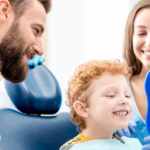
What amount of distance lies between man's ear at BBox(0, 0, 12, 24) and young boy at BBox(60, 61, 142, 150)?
344 mm

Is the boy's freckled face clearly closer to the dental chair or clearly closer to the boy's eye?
the dental chair

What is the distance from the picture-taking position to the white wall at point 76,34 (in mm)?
2553

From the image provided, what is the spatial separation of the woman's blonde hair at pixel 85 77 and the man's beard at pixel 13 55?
0.21 metres

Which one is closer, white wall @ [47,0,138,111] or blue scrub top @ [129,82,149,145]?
blue scrub top @ [129,82,149,145]

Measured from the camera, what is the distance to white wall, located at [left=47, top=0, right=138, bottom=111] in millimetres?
2553

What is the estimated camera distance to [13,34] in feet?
3.49

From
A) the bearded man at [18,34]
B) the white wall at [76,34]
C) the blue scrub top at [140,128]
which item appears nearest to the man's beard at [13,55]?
the bearded man at [18,34]

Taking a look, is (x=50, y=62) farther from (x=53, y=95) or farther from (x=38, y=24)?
(x=38, y=24)

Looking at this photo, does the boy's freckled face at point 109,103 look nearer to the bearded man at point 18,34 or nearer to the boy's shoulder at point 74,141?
the boy's shoulder at point 74,141

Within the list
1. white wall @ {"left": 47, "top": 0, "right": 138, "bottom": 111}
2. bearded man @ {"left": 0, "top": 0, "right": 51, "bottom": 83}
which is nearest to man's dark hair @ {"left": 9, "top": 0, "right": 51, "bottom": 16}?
bearded man @ {"left": 0, "top": 0, "right": 51, "bottom": 83}

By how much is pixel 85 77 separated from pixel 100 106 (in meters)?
0.12

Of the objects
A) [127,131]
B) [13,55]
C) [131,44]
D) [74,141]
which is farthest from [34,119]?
[131,44]

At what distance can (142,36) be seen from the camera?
60.7 inches

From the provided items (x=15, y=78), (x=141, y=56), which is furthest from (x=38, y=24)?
(x=141, y=56)
